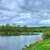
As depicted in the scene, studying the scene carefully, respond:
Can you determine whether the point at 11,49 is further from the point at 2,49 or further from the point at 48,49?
the point at 48,49

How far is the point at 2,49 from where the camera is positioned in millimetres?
40312

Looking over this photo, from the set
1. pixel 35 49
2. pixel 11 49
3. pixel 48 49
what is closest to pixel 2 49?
pixel 11 49

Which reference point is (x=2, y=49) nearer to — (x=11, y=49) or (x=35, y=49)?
(x=11, y=49)

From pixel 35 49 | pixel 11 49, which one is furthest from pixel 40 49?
pixel 11 49

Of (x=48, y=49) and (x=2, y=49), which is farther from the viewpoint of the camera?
(x=2, y=49)

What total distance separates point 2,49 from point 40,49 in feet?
38.2

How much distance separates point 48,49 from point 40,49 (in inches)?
51.1

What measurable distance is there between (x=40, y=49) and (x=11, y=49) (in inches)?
393

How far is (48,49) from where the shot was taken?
30500mm

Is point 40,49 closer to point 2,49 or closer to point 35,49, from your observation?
point 35,49

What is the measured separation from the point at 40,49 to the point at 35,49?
1291 millimetres

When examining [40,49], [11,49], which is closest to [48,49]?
[40,49]

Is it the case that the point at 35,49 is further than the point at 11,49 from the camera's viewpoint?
No

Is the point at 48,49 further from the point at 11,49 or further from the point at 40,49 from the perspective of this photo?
the point at 11,49
